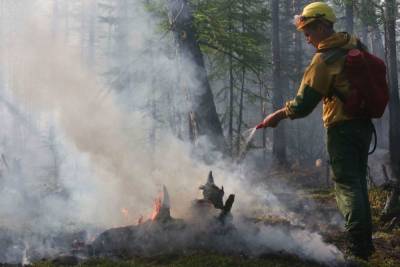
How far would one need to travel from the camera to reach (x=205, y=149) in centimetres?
937

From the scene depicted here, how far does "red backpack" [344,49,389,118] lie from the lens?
404 cm

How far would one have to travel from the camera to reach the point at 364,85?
13.2ft

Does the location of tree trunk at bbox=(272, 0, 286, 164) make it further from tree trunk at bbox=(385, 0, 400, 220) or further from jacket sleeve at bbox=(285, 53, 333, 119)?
jacket sleeve at bbox=(285, 53, 333, 119)

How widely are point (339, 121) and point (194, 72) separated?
5.80 metres

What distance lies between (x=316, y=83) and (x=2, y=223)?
5945 mm

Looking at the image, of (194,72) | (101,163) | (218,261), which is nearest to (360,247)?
(218,261)

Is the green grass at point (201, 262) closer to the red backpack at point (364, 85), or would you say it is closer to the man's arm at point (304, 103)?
the man's arm at point (304, 103)

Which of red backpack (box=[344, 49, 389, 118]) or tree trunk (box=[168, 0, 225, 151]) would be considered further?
tree trunk (box=[168, 0, 225, 151])

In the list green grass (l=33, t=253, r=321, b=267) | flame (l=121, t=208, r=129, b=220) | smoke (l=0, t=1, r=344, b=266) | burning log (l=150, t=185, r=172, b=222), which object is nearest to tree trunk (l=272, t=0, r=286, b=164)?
smoke (l=0, t=1, r=344, b=266)

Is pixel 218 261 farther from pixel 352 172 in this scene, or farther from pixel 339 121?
pixel 339 121

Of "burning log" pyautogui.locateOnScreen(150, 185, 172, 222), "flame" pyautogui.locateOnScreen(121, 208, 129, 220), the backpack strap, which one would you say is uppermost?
the backpack strap

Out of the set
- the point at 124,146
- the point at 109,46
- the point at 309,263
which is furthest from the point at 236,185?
the point at 109,46

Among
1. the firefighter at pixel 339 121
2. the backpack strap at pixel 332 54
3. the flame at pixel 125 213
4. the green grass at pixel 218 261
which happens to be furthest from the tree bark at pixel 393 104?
the backpack strap at pixel 332 54

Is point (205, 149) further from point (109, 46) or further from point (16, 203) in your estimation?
point (109, 46)
